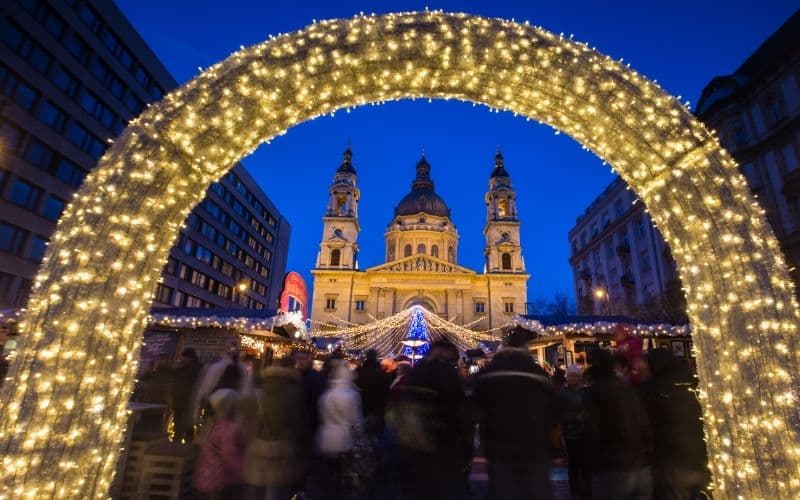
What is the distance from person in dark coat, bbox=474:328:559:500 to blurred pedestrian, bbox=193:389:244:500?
2730 millimetres

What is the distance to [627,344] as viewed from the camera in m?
5.71

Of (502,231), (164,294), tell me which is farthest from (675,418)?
(502,231)

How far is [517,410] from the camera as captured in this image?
356 centimetres

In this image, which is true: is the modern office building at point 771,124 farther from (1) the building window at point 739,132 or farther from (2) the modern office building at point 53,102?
(2) the modern office building at point 53,102

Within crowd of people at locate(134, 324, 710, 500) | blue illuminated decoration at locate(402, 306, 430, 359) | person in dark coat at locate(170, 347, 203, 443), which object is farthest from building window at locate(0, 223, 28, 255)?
crowd of people at locate(134, 324, 710, 500)

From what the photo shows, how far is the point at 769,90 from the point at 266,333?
30.4 meters

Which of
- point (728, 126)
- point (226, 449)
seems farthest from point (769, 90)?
point (226, 449)

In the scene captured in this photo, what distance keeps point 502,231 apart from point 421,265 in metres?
12.8

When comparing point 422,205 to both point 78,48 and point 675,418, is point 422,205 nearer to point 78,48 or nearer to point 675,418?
point 78,48

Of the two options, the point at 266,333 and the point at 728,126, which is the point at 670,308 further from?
the point at 266,333

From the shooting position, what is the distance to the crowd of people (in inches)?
141

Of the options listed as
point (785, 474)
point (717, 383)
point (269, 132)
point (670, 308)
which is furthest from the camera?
point (670, 308)

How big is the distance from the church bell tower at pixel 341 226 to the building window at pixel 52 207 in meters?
29.4

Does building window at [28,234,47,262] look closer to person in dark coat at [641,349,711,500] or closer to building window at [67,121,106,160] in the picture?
building window at [67,121,106,160]
